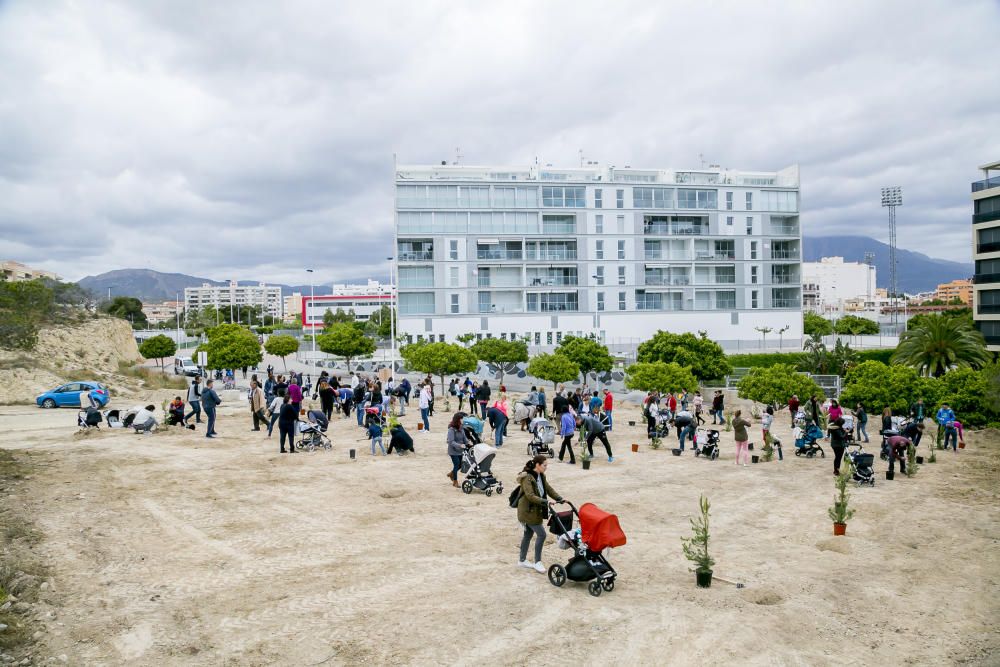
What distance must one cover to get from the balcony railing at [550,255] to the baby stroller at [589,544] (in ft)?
181

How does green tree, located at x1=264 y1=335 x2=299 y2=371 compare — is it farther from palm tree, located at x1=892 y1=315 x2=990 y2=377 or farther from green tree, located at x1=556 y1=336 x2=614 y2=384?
palm tree, located at x1=892 y1=315 x2=990 y2=377

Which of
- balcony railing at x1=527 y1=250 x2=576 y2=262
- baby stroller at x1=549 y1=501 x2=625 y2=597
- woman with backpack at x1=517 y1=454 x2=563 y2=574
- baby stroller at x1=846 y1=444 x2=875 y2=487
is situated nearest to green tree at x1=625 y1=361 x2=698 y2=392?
baby stroller at x1=846 y1=444 x2=875 y2=487

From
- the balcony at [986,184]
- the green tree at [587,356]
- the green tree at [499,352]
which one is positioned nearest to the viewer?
the green tree at [587,356]

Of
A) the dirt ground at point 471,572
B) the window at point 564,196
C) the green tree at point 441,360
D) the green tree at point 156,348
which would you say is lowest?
the dirt ground at point 471,572

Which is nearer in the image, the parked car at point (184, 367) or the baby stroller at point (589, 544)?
the baby stroller at point (589, 544)

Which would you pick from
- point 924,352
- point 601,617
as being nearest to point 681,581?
point 601,617

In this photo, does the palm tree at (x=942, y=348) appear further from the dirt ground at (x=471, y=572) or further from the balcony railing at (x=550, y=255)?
the balcony railing at (x=550, y=255)

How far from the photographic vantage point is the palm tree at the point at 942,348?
34.5 meters

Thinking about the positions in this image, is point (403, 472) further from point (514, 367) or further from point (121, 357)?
point (121, 357)

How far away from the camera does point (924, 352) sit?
3550 cm

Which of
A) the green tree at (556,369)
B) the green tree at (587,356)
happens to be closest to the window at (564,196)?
the green tree at (587,356)

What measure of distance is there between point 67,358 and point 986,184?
71.2 m

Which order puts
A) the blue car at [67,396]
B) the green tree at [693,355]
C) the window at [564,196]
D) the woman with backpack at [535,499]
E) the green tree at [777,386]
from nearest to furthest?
the woman with backpack at [535,499] < the green tree at [777,386] < the blue car at [67,396] < the green tree at [693,355] < the window at [564,196]

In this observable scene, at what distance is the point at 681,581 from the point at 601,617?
1.75 meters
